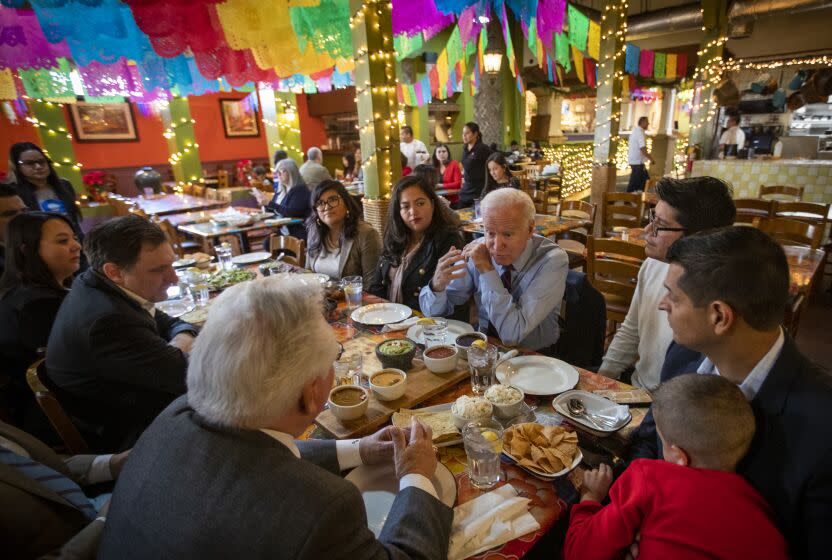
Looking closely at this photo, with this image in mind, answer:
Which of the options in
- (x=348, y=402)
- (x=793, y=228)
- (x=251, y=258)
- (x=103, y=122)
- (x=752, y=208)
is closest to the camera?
(x=348, y=402)

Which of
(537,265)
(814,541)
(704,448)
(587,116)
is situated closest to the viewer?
(814,541)

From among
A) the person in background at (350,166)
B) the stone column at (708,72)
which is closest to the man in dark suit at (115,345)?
the person in background at (350,166)

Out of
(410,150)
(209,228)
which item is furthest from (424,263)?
(410,150)

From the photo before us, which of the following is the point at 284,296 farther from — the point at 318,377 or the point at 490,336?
the point at 490,336

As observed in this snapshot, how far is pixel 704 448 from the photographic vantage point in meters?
1.00

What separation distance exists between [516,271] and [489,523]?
131 centimetres

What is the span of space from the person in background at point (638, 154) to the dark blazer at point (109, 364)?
9.71 m

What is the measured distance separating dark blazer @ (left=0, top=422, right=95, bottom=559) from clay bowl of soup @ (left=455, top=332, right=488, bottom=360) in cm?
132

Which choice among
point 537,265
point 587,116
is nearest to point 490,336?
point 537,265

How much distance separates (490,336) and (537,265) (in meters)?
0.44

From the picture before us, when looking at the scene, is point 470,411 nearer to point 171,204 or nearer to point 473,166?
point 473,166

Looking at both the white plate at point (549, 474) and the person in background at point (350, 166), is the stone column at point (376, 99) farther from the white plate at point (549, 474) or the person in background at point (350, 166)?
the person in background at point (350, 166)

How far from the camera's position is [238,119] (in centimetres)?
1280

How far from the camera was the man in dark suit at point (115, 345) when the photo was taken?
1.68 metres
